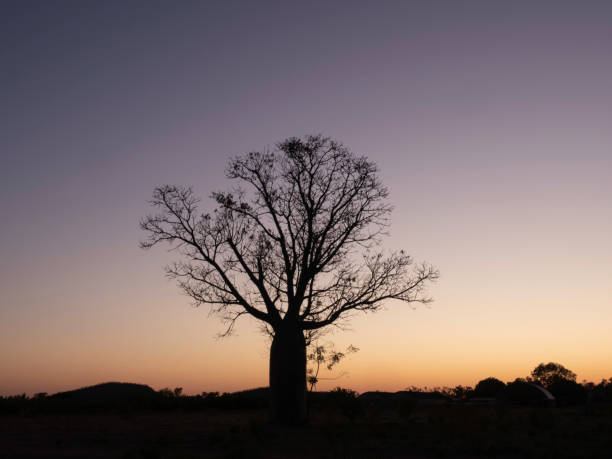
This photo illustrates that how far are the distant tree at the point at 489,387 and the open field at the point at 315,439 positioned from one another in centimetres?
1492

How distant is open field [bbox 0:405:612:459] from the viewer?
32.8ft

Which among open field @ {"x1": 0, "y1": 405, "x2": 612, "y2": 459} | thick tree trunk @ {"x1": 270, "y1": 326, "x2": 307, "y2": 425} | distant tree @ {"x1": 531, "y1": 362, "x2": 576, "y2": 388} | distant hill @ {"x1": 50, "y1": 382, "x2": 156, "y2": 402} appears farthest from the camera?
distant tree @ {"x1": 531, "y1": 362, "x2": 576, "y2": 388}

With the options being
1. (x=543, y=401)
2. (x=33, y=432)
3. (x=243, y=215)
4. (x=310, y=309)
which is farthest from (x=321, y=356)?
(x=543, y=401)

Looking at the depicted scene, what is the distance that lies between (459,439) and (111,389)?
19.9m

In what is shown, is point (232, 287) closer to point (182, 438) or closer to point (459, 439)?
point (182, 438)

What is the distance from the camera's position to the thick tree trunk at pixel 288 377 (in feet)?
47.7

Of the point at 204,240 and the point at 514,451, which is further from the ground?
the point at 204,240

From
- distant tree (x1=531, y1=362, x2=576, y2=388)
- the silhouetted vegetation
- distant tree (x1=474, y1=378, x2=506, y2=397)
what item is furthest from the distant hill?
distant tree (x1=531, y1=362, x2=576, y2=388)

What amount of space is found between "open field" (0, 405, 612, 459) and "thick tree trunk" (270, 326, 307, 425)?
451 mm

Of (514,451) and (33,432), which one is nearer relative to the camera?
(514,451)

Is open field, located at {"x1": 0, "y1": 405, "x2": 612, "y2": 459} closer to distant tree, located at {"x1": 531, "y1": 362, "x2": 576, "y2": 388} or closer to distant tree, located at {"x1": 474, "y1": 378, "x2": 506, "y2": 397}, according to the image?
distant tree, located at {"x1": 474, "y1": 378, "x2": 506, "y2": 397}

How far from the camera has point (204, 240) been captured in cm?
1575

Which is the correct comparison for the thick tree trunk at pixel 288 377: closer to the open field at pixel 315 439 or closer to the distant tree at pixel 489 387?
the open field at pixel 315 439

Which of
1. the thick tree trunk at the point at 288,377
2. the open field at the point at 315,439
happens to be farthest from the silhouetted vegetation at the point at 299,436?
the thick tree trunk at the point at 288,377
